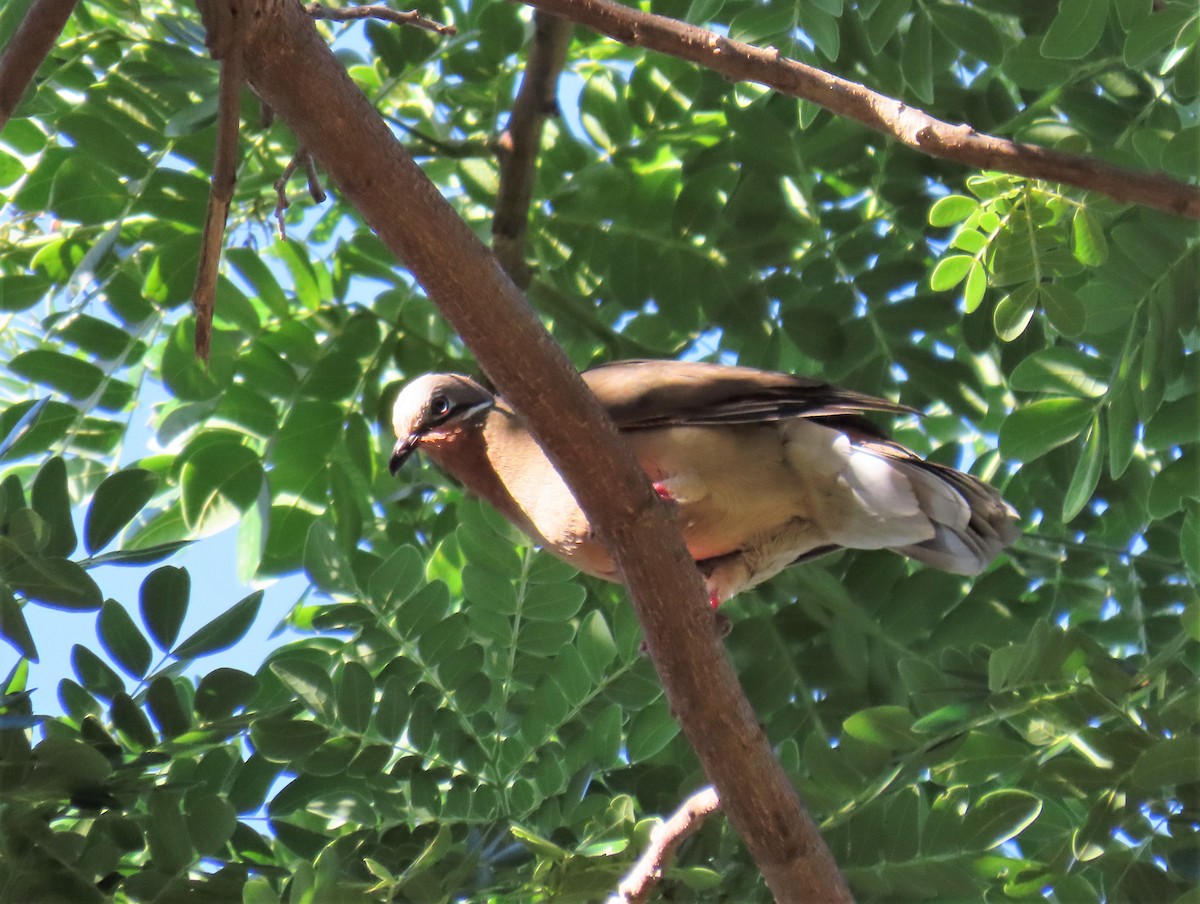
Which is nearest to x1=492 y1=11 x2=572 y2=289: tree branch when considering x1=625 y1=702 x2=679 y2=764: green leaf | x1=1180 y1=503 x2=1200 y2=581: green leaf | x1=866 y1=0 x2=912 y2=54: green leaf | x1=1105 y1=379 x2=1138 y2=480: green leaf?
x1=866 y1=0 x2=912 y2=54: green leaf

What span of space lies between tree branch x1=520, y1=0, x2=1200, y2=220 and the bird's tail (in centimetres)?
118

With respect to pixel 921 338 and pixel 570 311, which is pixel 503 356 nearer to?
pixel 570 311

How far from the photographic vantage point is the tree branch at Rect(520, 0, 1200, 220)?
7.97ft

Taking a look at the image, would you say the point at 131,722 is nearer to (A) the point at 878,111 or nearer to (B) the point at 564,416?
(B) the point at 564,416

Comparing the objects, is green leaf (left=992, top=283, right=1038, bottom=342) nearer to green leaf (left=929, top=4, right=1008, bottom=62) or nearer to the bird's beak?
green leaf (left=929, top=4, right=1008, bottom=62)

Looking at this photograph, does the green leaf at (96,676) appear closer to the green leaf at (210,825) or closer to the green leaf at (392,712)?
the green leaf at (210,825)

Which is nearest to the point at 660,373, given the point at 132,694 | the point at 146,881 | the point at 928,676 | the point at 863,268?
the point at 863,268

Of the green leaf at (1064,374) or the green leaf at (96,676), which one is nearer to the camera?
the green leaf at (96,676)

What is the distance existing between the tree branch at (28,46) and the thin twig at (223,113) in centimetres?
26

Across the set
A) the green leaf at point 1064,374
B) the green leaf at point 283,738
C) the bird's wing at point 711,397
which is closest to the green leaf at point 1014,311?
the green leaf at point 1064,374

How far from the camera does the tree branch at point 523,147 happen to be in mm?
4125

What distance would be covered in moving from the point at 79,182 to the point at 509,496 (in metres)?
1.50

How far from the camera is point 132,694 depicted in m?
2.96

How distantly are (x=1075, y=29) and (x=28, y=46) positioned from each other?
2.37 m
